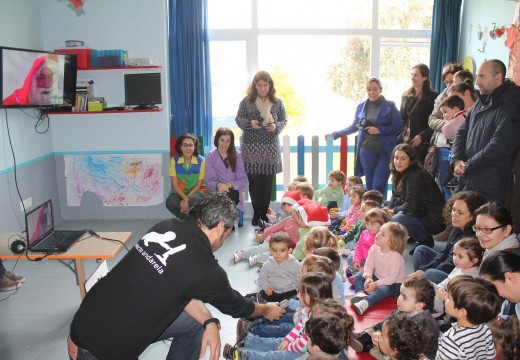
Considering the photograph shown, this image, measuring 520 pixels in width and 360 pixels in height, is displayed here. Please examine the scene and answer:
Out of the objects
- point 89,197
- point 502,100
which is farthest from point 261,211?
point 502,100

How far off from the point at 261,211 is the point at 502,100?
2721mm

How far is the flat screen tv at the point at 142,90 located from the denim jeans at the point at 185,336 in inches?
134

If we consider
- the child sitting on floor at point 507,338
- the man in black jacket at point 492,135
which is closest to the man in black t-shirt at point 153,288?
the child sitting on floor at point 507,338

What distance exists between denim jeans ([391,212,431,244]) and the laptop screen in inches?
112

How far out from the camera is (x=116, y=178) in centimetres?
566

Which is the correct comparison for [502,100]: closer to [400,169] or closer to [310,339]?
[400,169]

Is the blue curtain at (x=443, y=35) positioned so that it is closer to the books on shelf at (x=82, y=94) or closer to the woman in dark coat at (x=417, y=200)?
the woman in dark coat at (x=417, y=200)

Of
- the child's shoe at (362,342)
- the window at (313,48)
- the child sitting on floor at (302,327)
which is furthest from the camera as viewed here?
the window at (313,48)

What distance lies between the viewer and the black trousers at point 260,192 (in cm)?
531

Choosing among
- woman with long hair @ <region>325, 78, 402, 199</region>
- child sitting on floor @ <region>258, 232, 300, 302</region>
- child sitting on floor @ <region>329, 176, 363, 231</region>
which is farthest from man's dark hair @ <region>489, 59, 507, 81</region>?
child sitting on floor @ <region>258, 232, 300, 302</region>

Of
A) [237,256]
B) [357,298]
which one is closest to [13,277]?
[237,256]

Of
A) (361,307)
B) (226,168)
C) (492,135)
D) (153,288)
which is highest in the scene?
(492,135)

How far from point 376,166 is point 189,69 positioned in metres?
2.36

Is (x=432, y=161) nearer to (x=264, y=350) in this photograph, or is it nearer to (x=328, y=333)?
(x=264, y=350)
